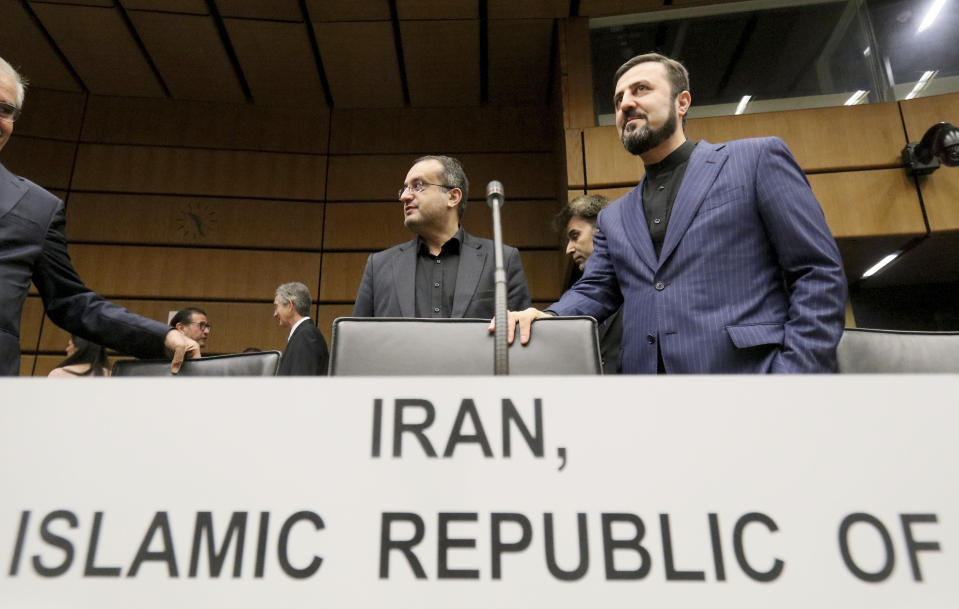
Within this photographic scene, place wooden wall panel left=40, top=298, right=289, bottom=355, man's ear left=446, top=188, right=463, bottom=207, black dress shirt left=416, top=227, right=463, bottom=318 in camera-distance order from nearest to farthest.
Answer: black dress shirt left=416, top=227, right=463, bottom=318 → man's ear left=446, top=188, right=463, bottom=207 → wooden wall panel left=40, top=298, right=289, bottom=355

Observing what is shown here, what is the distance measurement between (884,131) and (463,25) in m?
2.59

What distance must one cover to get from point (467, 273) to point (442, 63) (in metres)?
2.85

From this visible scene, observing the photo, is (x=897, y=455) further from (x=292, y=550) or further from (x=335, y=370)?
(x=335, y=370)

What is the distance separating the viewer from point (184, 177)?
4355 millimetres

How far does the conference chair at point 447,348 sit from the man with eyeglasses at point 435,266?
2.74 ft

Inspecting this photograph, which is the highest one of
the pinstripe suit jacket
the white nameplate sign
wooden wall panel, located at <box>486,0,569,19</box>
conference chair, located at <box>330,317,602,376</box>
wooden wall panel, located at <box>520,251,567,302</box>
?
wooden wall panel, located at <box>486,0,569,19</box>

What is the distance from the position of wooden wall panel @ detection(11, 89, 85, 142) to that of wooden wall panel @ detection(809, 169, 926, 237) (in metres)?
5.06

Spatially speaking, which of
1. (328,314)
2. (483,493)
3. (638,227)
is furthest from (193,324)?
(483,493)

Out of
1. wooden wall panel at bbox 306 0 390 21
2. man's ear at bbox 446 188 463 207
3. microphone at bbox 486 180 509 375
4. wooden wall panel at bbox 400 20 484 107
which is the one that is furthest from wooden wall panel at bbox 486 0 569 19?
microphone at bbox 486 180 509 375

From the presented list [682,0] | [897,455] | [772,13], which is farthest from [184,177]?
[897,455]

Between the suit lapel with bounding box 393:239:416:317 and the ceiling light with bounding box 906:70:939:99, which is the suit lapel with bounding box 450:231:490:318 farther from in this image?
the ceiling light with bounding box 906:70:939:99

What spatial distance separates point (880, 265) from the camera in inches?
139

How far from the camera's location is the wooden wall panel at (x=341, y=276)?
417 cm

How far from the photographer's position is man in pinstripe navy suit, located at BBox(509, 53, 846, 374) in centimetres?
107
